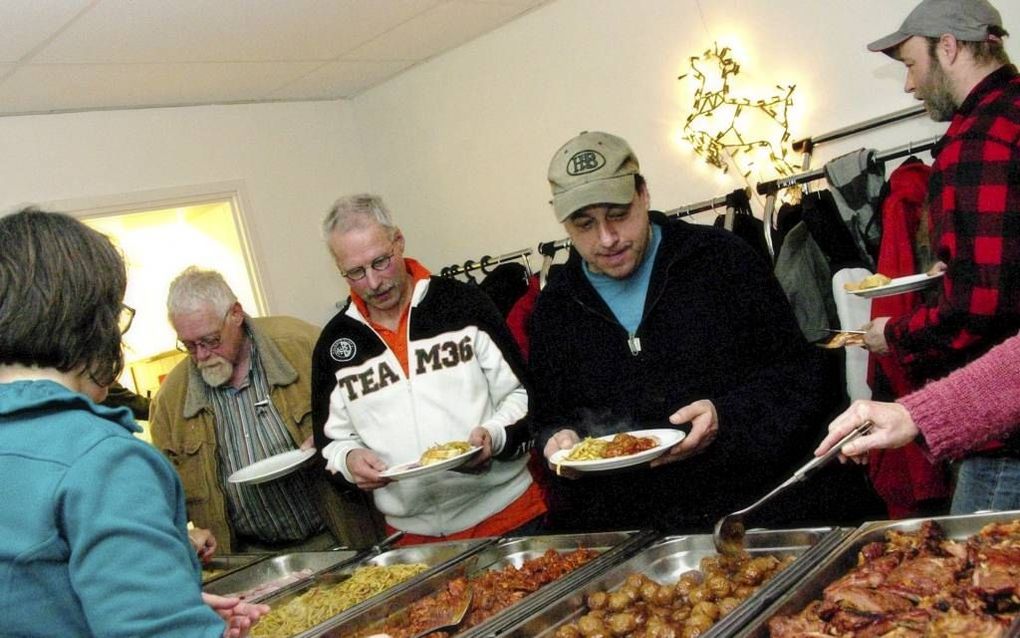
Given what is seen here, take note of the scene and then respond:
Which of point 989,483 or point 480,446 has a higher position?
point 480,446

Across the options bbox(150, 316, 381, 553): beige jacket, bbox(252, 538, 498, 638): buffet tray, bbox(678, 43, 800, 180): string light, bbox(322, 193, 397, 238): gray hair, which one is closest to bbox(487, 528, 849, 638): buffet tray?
bbox(252, 538, 498, 638): buffet tray

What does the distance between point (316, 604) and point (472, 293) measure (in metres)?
1.01

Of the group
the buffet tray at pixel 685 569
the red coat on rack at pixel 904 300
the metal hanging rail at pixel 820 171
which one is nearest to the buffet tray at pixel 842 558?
the buffet tray at pixel 685 569

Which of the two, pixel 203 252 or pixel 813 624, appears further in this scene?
pixel 203 252

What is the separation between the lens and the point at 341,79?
482 centimetres

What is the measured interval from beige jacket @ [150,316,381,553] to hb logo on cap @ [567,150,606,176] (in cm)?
135

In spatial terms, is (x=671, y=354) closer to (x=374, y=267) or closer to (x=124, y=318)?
(x=374, y=267)

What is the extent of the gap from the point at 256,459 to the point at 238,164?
225 centimetres

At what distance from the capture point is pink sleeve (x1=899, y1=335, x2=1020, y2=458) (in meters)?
1.53

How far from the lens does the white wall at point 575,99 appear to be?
3.29m

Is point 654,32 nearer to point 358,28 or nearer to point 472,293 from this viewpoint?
point 358,28

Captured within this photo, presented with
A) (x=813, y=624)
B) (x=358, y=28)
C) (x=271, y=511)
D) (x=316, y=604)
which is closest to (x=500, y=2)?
(x=358, y=28)

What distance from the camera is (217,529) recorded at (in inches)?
121

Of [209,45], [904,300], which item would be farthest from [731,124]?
[209,45]
